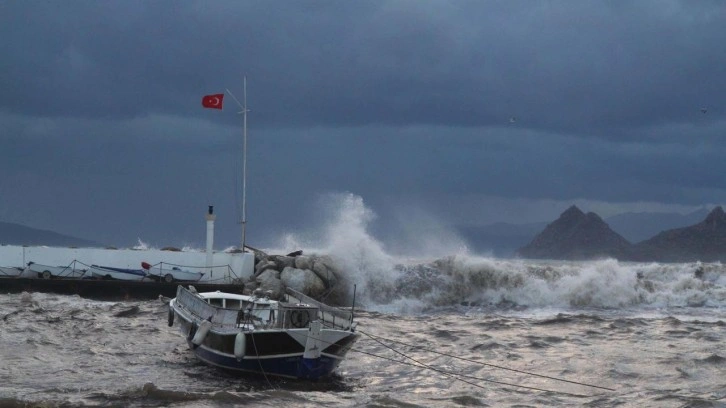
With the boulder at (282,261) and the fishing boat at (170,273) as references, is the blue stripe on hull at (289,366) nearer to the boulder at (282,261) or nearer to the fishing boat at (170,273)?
the fishing boat at (170,273)

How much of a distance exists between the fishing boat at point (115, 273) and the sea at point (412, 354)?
5.28 ft

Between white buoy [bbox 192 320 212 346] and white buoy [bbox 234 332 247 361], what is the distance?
1.50 metres

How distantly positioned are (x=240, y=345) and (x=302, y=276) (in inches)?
794

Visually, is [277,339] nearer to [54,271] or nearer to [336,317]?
[336,317]

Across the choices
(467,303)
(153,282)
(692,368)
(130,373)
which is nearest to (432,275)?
(467,303)

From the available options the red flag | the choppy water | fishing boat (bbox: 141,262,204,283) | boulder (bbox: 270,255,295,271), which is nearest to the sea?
the choppy water

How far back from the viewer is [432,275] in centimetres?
4594

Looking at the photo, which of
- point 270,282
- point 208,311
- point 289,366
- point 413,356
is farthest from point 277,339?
point 270,282

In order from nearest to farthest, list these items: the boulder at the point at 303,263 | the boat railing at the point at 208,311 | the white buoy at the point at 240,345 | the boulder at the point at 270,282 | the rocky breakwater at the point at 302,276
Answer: the white buoy at the point at 240,345
the boat railing at the point at 208,311
the boulder at the point at 270,282
the rocky breakwater at the point at 302,276
the boulder at the point at 303,263

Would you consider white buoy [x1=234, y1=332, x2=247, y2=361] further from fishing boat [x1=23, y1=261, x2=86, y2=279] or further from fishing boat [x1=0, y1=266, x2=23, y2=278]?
fishing boat [x1=0, y1=266, x2=23, y2=278]

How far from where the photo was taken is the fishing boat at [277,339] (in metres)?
19.4

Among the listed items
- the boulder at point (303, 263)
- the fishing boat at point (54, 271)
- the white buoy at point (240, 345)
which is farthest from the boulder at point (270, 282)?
the white buoy at point (240, 345)

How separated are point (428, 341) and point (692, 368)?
8.58 m

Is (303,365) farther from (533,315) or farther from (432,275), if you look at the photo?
(432,275)
